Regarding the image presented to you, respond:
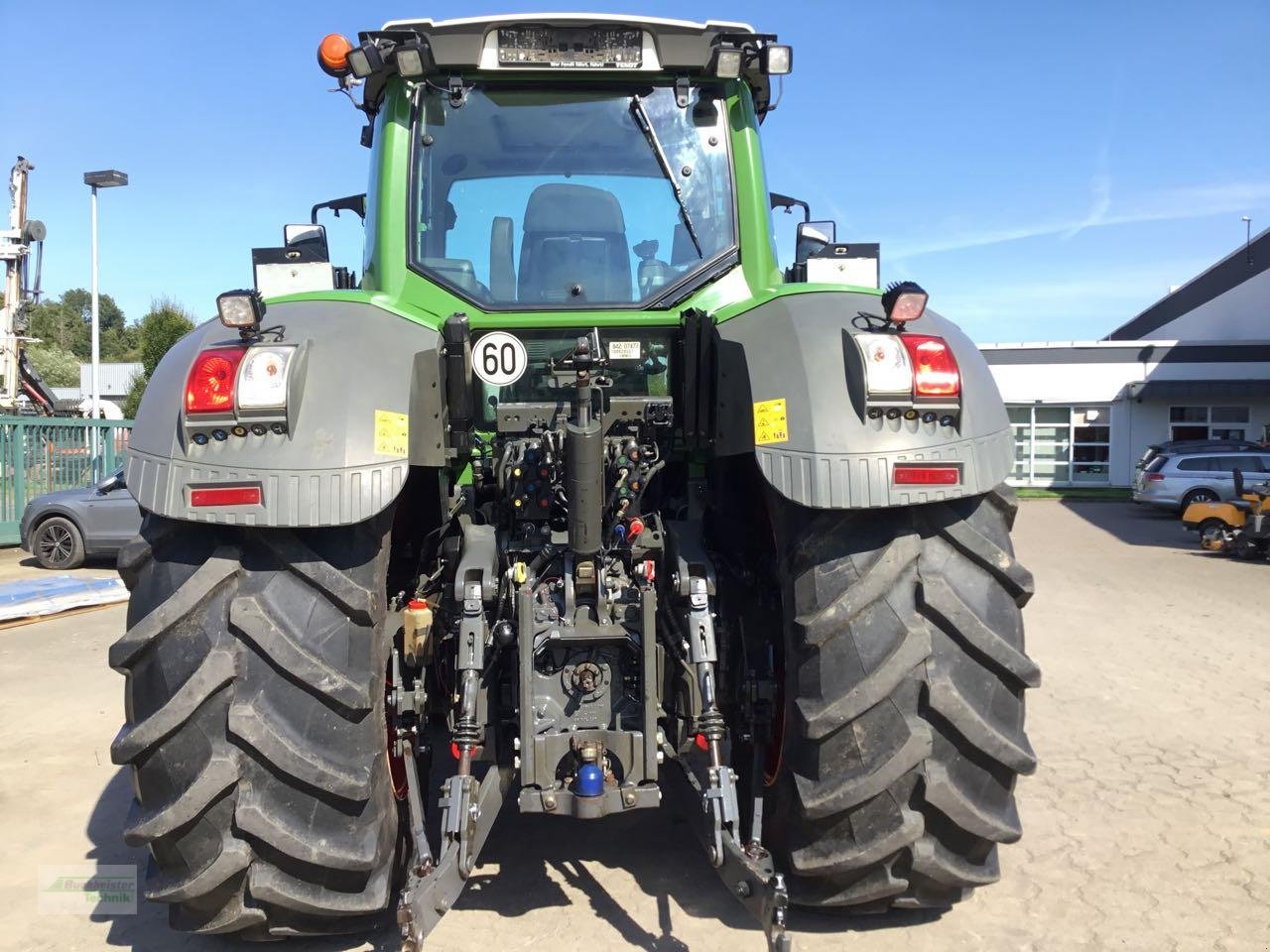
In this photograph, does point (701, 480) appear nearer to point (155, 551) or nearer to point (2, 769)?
point (155, 551)

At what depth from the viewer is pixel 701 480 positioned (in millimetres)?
3576

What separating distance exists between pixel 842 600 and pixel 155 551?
6.22 ft

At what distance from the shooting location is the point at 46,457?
16.4 metres

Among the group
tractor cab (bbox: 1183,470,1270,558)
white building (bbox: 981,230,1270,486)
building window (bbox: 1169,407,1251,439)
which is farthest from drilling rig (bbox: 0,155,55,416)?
building window (bbox: 1169,407,1251,439)

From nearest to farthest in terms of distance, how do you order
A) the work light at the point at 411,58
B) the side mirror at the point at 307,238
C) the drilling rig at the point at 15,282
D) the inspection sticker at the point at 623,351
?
the inspection sticker at the point at 623,351
the work light at the point at 411,58
the side mirror at the point at 307,238
the drilling rig at the point at 15,282

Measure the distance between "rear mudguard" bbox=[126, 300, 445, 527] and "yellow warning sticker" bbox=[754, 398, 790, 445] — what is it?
39.0 inches

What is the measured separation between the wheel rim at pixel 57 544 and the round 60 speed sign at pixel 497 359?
511 inches

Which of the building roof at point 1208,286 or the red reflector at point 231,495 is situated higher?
the building roof at point 1208,286

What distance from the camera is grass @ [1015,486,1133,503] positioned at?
2909cm

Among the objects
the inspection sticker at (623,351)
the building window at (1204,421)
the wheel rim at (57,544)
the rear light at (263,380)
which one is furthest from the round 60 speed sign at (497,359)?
the building window at (1204,421)

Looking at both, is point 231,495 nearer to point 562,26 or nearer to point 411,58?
point 411,58

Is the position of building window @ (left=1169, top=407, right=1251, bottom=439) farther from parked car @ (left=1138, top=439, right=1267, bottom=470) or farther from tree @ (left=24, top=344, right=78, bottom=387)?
tree @ (left=24, top=344, right=78, bottom=387)

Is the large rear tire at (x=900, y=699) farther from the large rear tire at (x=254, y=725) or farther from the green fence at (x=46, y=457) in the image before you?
the green fence at (x=46, y=457)

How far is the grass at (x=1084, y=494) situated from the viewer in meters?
29.1
